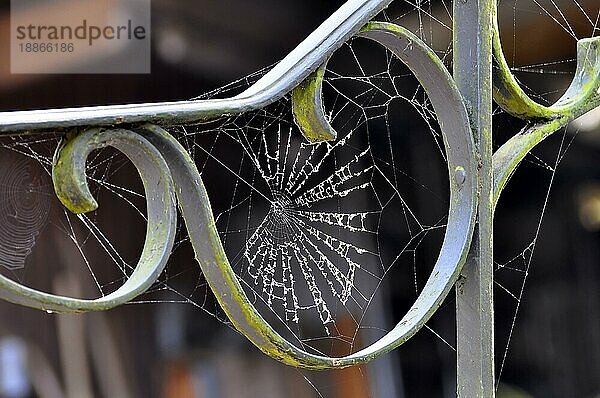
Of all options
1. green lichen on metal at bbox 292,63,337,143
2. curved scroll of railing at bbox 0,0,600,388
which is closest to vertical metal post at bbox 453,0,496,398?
curved scroll of railing at bbox 0,0,600,388

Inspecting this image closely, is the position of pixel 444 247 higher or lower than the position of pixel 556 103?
lower

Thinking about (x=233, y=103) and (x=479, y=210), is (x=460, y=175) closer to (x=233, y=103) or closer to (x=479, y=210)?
(x=479, y=210)

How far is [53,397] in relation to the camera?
1.75 meters

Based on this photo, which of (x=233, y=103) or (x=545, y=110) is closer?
(x=233, y=103)

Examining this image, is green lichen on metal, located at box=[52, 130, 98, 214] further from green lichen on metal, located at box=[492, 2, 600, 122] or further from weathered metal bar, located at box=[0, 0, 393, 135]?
green lichen on metal, located at box=[492, 2, 600, 122]

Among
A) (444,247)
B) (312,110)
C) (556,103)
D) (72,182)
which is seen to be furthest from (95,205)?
(556,103)

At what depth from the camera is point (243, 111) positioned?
45 centimetres

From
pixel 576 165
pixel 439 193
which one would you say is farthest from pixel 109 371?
pixel 576 165

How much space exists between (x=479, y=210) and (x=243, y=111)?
0.19 meters

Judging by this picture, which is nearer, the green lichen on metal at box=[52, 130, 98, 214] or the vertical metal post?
the green lichen on metal at box=[52, 130, 98, 214]

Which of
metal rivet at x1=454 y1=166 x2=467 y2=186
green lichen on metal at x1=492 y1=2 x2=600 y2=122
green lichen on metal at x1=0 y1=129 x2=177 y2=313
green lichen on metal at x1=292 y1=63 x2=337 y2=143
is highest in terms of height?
green lichen on metal at x1=492 y1=2 x2=600 y2=122

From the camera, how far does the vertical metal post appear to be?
1.81 feet

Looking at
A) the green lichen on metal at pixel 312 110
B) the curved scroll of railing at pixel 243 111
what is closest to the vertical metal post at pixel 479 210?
the curved scroll of railing at pixel 243 111

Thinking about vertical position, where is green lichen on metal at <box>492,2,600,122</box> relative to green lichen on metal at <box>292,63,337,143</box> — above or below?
above
